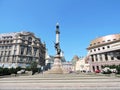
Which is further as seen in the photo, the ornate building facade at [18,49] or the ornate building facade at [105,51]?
the ornate building facade at [18,49]

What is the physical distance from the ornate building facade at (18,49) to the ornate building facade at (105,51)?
31.4 meters

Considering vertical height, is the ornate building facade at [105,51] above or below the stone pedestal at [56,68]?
above

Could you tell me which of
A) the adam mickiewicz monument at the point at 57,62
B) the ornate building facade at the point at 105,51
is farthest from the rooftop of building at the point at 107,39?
the adam mickiewicz monument at the point at 57,62

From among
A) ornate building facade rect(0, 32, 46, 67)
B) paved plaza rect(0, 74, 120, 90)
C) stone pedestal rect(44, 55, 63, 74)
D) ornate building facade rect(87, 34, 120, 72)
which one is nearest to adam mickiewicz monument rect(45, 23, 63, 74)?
stone pedestal rect(44, 55, 63, 74)

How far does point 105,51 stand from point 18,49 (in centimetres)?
4229

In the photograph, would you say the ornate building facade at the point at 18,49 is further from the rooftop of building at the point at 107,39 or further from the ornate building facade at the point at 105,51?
the rooftop of building at the point at 107,39

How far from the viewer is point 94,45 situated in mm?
60656

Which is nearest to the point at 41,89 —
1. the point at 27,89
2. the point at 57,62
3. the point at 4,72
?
the point at 27,89

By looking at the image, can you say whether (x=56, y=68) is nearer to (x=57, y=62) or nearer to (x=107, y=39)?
(x=57, y=62)

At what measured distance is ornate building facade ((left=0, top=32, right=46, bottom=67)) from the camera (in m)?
60.7

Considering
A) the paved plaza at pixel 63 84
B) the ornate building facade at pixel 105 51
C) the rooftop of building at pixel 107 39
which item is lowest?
the paved plaza at pixel 63 84

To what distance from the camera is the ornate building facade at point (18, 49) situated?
6066 centimetres

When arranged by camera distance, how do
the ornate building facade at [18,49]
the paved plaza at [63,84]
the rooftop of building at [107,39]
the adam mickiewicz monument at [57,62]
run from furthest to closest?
the ornate building facade at [18,49] → the rooftop of building at [107,39] → the adam mickiewicz monument at [57,62] → the paved plaza at [63,84]

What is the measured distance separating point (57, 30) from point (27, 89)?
37.1m
